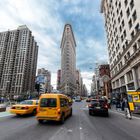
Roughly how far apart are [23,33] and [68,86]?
246 ft

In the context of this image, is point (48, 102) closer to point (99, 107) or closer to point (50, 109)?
point (50, 109)

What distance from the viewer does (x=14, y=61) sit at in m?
123

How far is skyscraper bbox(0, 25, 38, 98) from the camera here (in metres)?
122

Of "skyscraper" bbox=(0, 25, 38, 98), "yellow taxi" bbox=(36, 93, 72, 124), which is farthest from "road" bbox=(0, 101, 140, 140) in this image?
"skyscraper" bbox=(0, 25, 38, 98)

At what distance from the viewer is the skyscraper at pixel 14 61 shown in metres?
122

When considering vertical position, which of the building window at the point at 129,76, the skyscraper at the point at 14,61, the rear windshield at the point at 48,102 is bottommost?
the rear windshield at the point at 48,102

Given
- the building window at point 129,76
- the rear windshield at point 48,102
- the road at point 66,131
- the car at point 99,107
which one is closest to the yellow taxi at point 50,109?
the rear windshield at point 48,102

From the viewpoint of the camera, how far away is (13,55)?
4855 inches

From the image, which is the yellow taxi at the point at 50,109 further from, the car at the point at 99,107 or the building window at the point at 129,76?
the building window at the point at 129,76

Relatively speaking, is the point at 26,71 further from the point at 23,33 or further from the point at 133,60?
the point at 133,60

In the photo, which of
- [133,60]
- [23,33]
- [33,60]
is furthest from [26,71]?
[133,60]

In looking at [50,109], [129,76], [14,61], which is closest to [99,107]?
[50,109]

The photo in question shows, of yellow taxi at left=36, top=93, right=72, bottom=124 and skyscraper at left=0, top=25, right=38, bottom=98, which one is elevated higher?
skyscraper at left=0, top=25, right=38, bottom=98

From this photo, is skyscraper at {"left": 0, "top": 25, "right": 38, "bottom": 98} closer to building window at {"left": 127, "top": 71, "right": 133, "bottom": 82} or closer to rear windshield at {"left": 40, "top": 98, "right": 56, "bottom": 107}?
building window at {"left": 127, "top": 71, "right": 133, "bottom": 82}
